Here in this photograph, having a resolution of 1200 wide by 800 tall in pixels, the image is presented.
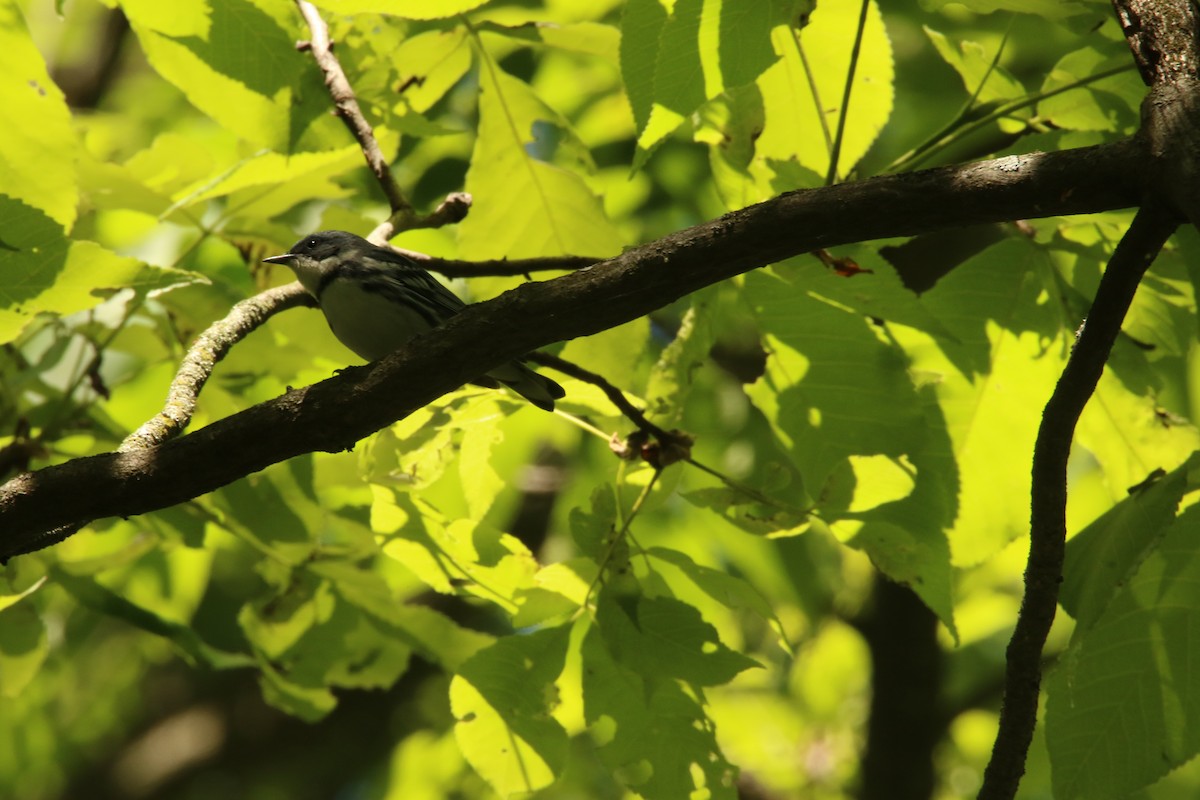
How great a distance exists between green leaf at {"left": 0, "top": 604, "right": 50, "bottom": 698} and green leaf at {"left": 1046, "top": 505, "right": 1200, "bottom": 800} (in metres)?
2.58

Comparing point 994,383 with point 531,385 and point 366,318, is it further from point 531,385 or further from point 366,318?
point 366,318

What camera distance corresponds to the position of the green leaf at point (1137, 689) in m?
2.05

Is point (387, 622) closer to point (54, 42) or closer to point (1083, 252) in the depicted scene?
point (1083, 252)

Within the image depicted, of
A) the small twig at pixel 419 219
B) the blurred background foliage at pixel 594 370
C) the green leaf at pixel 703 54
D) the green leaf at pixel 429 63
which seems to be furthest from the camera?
the green leaf at pixel 429 63

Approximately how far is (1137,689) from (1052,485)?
0.41 m

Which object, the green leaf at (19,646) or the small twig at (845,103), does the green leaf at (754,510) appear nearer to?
the small twig at (845,103)

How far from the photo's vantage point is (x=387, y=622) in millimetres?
3113

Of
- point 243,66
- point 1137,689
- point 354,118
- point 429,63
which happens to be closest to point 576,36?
point 429,63

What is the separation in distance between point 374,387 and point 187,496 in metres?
0.38

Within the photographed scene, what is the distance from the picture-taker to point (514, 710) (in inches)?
96.3

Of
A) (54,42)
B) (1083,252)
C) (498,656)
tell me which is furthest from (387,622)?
(54,42)

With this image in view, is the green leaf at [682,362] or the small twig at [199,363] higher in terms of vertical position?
the green leaf at [682,362]

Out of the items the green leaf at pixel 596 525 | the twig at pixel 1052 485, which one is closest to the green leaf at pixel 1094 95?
the twig at pixel 1052 485

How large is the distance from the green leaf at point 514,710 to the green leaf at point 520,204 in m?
1.11
